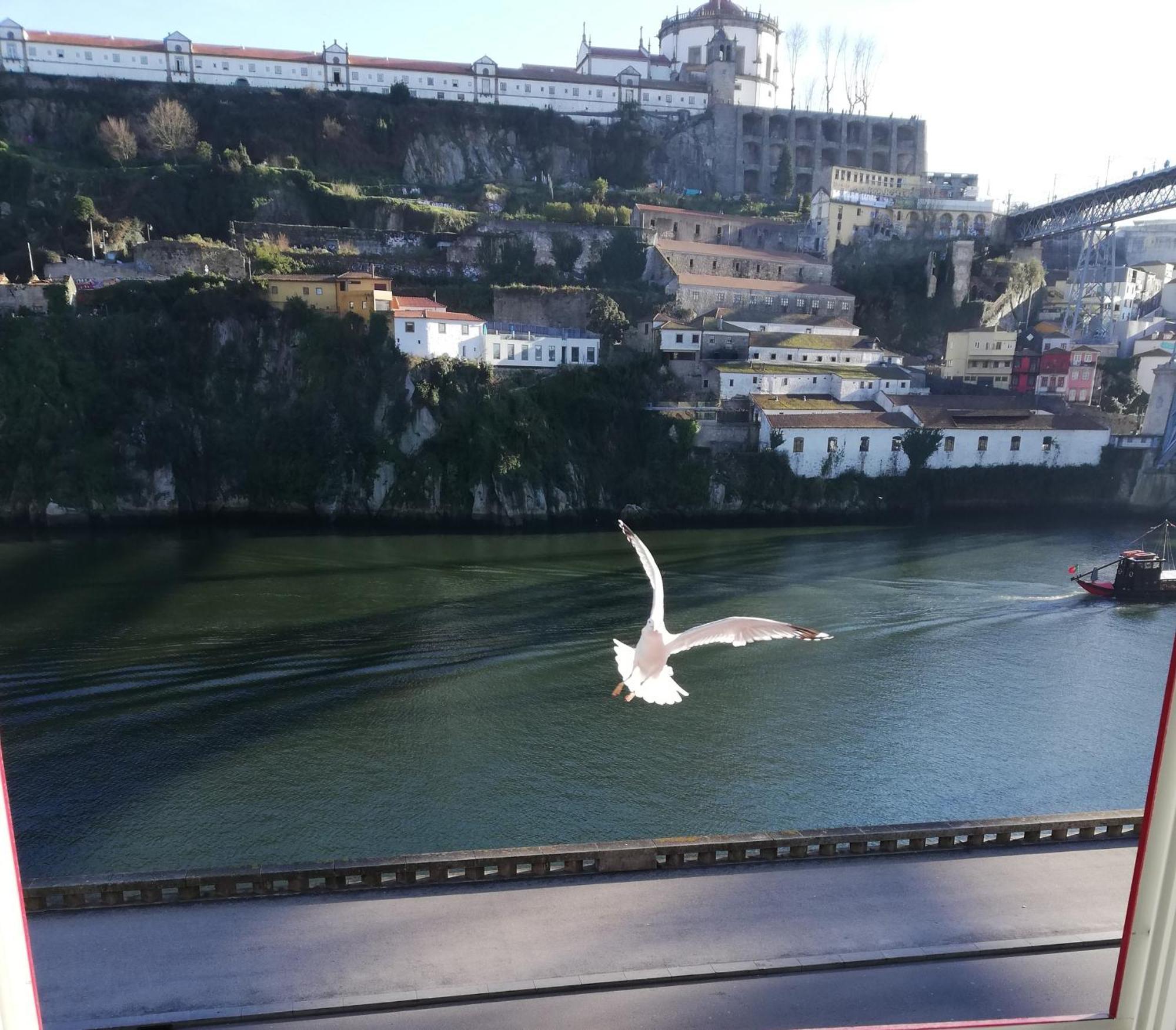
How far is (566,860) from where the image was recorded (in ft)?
12.2

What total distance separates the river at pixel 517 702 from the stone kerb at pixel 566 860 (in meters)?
1.76

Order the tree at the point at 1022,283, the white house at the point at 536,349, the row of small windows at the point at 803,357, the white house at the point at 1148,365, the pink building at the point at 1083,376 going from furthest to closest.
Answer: the tree at the point at 1022,283 < the pink building at the point at 1083,376 < the white house at the point at 1148,365 < the row of small windows at the point at 803,357 < the white house at the point at 536,349

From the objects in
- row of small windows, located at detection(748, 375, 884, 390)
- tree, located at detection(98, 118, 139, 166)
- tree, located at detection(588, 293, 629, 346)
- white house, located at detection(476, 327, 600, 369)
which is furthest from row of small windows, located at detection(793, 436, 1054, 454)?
tree, located at detection(98, 118, 139, 166)

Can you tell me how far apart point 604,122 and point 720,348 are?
11.4 m

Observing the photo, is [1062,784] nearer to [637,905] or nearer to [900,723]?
[900,723]

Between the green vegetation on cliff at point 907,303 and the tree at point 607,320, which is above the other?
the green vegetation on cliff at point 907,303

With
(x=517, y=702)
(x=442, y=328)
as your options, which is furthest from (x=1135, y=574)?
(x=442, y=328)

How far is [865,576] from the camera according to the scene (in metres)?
11.3

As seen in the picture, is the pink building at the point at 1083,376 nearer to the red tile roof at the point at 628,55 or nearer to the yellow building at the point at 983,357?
the yellow building at the point at 983,357

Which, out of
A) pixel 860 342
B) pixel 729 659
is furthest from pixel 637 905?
pixel 860 342

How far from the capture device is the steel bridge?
55.9 feet

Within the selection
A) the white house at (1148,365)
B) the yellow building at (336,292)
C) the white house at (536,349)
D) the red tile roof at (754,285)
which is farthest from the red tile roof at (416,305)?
the white house at (1148,365)

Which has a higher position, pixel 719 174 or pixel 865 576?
pixel 719 174

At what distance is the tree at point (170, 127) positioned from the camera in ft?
63.5
